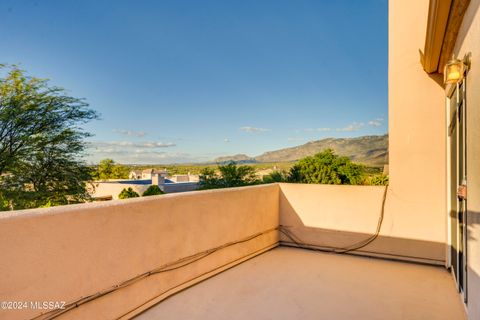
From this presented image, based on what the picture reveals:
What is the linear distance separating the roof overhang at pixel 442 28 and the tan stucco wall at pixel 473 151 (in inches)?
4.8

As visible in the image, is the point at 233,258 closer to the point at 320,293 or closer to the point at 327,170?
the point at 320,293

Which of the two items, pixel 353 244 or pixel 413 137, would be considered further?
pixel 353 244

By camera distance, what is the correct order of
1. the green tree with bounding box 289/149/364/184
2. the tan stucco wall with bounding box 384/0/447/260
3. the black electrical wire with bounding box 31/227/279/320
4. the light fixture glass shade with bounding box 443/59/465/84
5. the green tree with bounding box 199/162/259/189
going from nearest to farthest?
the black electrical wire with bounding box 31/227/279/320 → the light fixture glass shade with bounding box 443/59/465/84 → the tan stucco wall with bounding box 384/0/447/260 → the green tree with bounding box 289/149/364/184 → the green tree with bounding box 199/162/259/189

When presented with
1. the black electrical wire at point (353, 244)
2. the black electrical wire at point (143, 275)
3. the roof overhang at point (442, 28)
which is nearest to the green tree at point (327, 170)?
the black electrical wire at point (353, 244)

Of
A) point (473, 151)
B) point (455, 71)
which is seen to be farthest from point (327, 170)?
point (473, 151)

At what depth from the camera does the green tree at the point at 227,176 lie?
7.73 metres

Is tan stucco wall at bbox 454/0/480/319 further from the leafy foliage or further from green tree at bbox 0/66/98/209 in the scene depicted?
green tree at bbox 0/66/98/209

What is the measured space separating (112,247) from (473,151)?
2.58 metres

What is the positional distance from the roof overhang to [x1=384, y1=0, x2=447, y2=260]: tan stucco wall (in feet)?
1.59

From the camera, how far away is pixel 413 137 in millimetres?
3934

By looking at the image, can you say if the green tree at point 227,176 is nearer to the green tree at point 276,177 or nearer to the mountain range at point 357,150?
the mountain range at point 357,150

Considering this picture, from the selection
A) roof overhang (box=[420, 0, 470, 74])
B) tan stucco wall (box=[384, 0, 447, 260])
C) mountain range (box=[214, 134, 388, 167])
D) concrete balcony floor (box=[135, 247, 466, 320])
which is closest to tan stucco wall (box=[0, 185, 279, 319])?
concrete balcony floor (box=[135, 247, 466, 320])

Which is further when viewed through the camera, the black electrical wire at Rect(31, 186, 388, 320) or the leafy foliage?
the leafy foliage

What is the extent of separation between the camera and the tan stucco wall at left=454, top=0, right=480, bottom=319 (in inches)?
71.2
